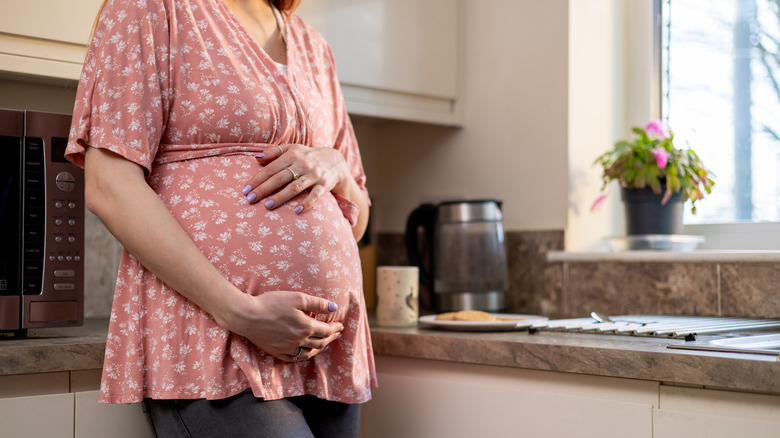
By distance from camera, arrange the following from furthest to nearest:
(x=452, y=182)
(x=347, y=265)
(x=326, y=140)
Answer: (x=452, y=182) < (x=326, y=140) < (x=347, y=265)

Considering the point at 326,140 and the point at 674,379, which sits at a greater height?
the point at 326,140

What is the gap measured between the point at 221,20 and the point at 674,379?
0.77m

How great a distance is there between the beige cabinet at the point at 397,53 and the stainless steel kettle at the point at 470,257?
10.5 inches

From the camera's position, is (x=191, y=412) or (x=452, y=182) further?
(x=452, y=182)

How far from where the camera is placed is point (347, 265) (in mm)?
1067

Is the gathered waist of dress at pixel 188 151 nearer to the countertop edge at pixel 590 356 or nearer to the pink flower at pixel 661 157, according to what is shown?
the countertop edge at pixel 590 356

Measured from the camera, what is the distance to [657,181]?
5.64 ft

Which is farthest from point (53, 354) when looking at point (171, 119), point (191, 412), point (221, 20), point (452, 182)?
point (452, 182)

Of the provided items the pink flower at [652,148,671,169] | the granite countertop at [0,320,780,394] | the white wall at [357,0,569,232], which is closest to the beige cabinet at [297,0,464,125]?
the white wall at [357,0,569,232]

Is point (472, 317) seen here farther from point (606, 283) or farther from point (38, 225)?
point (38, 225)

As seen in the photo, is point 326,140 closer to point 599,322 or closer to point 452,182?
point 599,322

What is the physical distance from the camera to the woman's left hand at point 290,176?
1000 mm

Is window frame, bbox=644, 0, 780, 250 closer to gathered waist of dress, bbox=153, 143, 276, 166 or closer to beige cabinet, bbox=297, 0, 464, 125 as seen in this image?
beige cabinet, bbox=297, 0, 464, 125

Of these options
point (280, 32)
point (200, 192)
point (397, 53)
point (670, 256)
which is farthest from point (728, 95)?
point (200, 192)
